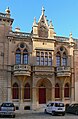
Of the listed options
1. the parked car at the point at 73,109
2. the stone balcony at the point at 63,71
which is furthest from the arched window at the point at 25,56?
the parked car at the point at 73,109

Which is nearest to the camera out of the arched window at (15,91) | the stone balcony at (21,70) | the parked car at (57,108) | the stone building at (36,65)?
the parked car at (57,108)

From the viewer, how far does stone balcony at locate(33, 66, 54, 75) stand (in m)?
41.5

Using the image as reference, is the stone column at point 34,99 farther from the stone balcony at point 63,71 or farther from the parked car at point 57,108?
the parked car at point 57,108

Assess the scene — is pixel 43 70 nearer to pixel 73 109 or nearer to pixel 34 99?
pixel 34 99

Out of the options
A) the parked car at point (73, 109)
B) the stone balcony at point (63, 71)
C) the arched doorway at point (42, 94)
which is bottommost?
the parked car at point (73, 109)

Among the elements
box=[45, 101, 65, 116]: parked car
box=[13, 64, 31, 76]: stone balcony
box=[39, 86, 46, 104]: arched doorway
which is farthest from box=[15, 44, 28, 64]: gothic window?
box=[45, 101, 65, 116]: parked car

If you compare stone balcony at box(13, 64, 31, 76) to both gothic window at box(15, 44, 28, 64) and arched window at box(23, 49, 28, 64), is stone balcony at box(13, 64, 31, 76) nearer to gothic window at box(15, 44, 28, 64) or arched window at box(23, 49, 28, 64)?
gothic window at box(15, 44, 28, 64)

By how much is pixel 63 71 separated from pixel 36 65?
14.7 ft

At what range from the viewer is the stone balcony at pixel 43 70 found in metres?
41.5

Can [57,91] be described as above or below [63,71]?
below

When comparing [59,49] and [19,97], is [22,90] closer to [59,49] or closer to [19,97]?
[19,97]

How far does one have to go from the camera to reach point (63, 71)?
139ft

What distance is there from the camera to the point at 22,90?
40.9m

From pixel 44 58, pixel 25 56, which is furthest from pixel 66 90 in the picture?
pixel 25 56
